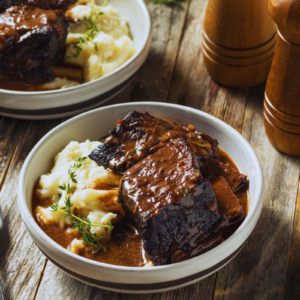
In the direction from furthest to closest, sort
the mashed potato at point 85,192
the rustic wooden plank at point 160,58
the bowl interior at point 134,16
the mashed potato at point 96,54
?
the bowl interior at point 134,16 < the rustic wooden plank at point 160,58 < the mashed potato at point 96,54 < the mashed potato at point 85,192

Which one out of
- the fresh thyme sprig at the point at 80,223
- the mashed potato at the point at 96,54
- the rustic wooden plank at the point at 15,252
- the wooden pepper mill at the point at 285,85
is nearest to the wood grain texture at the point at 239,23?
the wooden pepper mill at the point at 285,85

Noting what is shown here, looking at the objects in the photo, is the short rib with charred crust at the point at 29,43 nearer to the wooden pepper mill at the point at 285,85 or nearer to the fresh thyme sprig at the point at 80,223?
the fresh thyme sprig at the point at 80,223

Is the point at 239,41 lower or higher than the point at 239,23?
lower

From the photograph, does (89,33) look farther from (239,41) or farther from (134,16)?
(239,41)

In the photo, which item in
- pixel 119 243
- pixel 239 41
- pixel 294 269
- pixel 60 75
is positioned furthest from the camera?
pixel 60 75

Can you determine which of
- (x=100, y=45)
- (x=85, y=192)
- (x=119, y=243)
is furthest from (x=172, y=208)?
(x=100, y=45)
